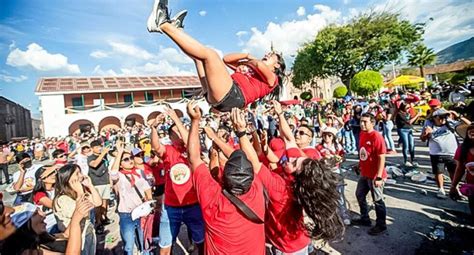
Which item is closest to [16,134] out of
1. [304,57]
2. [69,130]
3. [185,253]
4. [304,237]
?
[69,130]

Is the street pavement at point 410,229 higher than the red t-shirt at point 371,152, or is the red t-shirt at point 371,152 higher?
the red t-shirt at point 371,152

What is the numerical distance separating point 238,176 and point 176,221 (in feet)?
5.40

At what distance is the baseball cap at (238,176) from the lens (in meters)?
1.82

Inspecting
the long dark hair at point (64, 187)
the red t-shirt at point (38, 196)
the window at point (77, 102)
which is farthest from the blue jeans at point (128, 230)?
the window at point (77, 102)

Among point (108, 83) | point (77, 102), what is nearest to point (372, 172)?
point (77, 102)

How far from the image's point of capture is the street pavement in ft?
11.7

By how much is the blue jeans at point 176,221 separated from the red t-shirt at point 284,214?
41.6 inches

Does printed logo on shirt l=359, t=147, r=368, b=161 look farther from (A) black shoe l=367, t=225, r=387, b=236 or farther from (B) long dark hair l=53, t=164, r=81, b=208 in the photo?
(B) long dark hair l=53, t=164, r=81, b=208

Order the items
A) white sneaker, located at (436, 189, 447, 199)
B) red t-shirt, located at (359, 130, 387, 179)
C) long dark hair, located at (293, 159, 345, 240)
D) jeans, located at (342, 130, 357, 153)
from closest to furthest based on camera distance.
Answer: long dark hair, located at (293, 159, 345, 240)
red t-shirt, located at (359, 130, 387, 179)
white sneaker, located at (436, 189, 447, 199)
jeans, located at (342, 130, 357, 153)

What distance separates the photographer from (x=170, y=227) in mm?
3094

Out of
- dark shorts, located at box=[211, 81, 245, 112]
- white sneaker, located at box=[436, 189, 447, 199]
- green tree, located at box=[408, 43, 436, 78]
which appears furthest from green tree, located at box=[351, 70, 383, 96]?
dark shorts, located at box=[211, 81, 245, 112]

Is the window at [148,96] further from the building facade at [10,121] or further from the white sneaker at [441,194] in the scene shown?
the white sneaker at [441,194]

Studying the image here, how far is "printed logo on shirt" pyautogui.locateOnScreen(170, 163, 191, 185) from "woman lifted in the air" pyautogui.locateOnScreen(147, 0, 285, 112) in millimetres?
1028

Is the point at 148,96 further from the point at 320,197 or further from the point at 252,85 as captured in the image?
the point at 320,197
